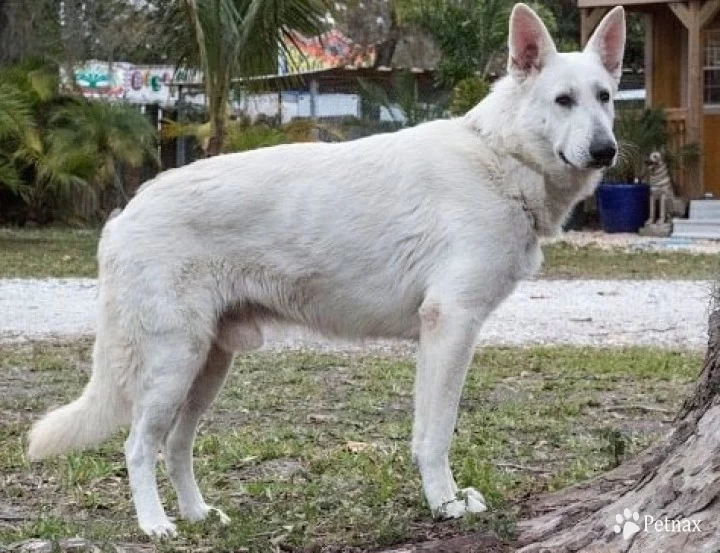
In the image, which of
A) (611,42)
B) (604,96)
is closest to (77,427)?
(604,96)

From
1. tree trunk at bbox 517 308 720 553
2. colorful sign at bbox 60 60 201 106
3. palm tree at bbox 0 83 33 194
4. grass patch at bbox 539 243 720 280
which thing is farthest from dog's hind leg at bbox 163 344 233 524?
colorful sign at bbox 60 60 201 106

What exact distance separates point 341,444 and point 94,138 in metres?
18.0

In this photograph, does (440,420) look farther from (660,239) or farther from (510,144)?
(660,239)

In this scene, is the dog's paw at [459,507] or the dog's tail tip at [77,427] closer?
the dog's paw at [459,507]

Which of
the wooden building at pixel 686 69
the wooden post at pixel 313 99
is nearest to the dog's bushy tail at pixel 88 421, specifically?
the wooden building at pixel 686 69

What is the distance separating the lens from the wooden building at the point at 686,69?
22.3 metres

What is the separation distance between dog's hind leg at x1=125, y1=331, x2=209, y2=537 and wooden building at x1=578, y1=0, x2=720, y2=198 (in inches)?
722

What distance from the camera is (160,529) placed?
481 cm

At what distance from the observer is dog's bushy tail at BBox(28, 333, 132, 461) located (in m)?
5.13

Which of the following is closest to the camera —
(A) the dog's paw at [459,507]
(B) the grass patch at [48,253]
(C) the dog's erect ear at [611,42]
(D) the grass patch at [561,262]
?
(A) the dog's paw at [459,507]

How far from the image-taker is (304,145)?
17.8 feet

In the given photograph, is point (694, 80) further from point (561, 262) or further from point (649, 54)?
point (561, 262)

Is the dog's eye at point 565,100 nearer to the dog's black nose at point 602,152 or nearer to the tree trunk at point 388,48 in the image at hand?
the dog's black nose at point 602,152

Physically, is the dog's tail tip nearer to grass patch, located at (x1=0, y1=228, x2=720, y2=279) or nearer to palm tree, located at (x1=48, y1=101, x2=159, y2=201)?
grass patch, located at (x1=0, y1=228, x2=720, y2=279)
